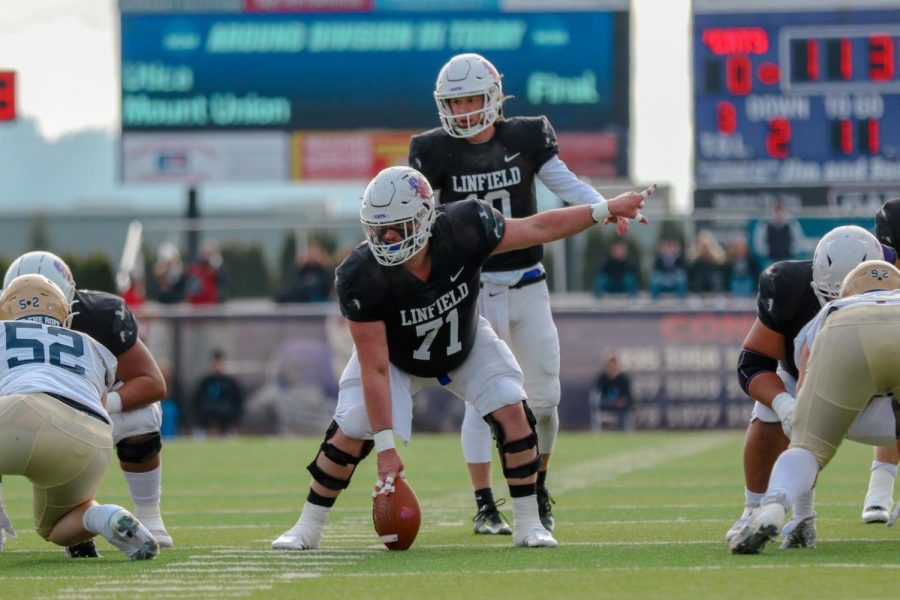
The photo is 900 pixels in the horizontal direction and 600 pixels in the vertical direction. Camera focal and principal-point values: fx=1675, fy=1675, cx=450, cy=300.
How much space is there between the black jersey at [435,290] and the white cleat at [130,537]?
109 cm

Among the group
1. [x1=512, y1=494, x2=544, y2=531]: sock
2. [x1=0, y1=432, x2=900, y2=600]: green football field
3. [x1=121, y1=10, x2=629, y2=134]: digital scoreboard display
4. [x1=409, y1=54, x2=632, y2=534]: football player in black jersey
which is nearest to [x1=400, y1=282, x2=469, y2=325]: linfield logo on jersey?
[x1=512, y1=494, x2=544, y2=531]: sock

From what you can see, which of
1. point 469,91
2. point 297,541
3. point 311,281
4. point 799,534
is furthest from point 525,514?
point 311,281

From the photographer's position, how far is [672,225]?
20.0 m

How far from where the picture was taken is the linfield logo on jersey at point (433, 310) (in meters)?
6.15

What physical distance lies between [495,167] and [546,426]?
3.77 ft

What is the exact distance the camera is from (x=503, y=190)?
23.7 ft

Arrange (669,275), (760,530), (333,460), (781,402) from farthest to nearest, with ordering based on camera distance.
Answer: (669,275) < (333,460) < (781,402) < (760,530)

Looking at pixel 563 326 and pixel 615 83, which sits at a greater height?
pixel 615 83

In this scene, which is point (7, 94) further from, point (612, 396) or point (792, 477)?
point (792, 477)

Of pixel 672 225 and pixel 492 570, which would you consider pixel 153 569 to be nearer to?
pixel 492 570

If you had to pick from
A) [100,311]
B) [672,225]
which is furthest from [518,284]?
[672,225]

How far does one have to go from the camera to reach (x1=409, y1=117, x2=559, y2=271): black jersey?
721 centimetres

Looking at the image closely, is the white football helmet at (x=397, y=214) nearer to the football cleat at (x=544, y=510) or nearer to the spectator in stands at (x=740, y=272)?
the football cleat at (x=544, y=510)

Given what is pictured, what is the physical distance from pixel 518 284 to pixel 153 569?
2.36 m
